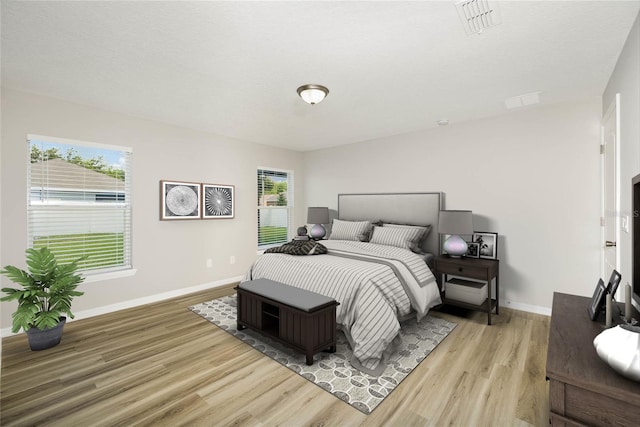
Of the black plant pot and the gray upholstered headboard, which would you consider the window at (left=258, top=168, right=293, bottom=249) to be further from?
the black plant pot

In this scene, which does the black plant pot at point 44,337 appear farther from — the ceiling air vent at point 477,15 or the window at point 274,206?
the ceiling air vent at point 477,15

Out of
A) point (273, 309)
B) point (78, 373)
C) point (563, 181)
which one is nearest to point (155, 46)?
point (273, 309)

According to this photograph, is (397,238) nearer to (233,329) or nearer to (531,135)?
(531,135)

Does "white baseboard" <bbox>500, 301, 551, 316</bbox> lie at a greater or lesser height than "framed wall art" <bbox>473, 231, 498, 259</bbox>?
lesser

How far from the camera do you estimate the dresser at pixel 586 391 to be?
38.5 inches

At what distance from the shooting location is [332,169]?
559cm

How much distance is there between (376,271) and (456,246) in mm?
1332

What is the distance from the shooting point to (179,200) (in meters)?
4.20

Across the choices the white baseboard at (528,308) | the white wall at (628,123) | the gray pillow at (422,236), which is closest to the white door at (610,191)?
the white wall at (628,123)

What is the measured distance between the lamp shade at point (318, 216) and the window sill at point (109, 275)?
278 centimetres

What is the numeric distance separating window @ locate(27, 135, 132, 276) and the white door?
498cm

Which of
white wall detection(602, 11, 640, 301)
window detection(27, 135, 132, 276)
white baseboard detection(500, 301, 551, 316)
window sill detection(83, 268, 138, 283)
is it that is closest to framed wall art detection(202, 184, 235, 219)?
window detection(27, 135, 132, 276)

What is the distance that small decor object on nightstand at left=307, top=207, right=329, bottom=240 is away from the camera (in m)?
5.30

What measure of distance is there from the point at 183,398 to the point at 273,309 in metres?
1.02
